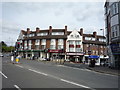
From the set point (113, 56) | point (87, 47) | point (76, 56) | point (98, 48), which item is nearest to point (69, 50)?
point (76, 56)

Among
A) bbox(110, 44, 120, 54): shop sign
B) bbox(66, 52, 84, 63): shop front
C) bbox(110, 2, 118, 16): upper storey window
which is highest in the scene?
bbox(110, 2, 118, 16): upper storey window

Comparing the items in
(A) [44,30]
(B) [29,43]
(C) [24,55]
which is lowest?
(C) [24,55]

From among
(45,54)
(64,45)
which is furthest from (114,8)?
(45,54)

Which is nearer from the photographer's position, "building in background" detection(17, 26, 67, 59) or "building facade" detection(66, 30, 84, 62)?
"building facade" detection(66, 30, 84, 62)

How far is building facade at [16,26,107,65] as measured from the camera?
5650 centimetres

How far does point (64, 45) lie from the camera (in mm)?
58875

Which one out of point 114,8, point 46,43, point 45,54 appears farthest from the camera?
point 46,43

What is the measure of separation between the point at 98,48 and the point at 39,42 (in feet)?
82.0

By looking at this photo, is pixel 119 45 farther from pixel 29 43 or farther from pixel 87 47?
pixel 29 43

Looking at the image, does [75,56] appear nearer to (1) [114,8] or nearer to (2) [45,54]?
(2) [45,54]

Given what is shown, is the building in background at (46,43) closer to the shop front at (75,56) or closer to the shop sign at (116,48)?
the shop front at (75,56)

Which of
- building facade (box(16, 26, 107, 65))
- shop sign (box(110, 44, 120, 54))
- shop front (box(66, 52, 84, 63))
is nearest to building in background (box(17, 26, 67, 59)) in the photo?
building facade (box(16, 26, 107, 65))

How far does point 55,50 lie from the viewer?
58094 millimetres

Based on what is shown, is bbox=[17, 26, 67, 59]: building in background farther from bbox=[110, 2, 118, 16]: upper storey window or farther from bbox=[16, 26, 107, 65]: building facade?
bbox=[110, 2, 118, 16]: upper storey window
